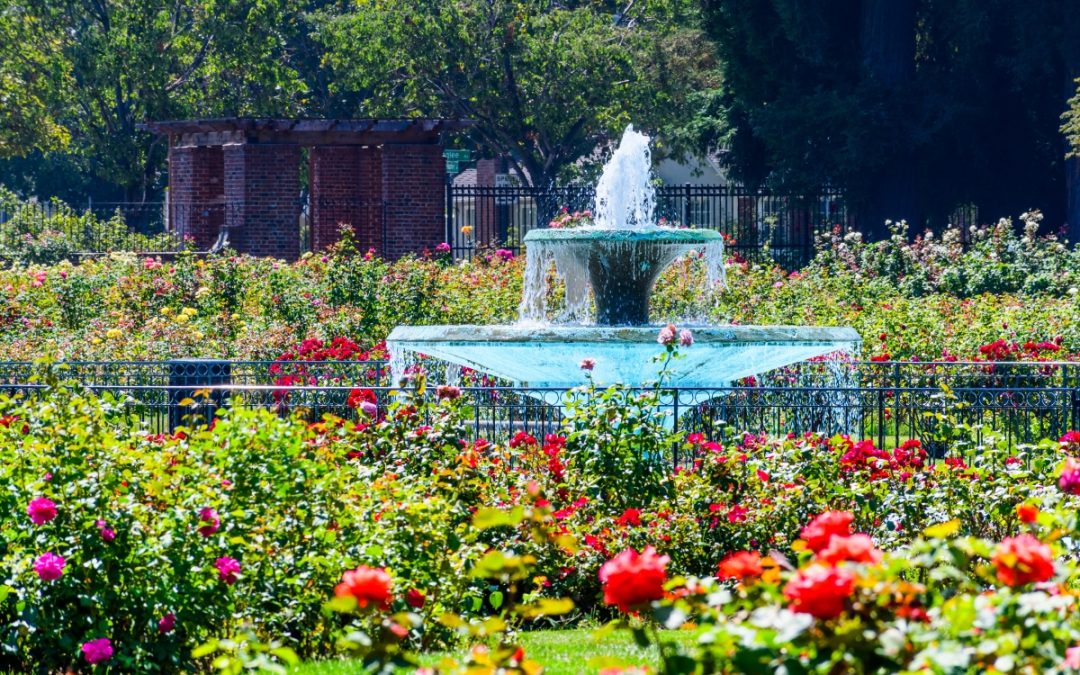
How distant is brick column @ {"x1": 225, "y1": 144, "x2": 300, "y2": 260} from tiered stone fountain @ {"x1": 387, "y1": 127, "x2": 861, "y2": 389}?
12.9 metres

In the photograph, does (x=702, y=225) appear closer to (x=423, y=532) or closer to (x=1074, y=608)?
(x=423, y=532)

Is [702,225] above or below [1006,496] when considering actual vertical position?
above

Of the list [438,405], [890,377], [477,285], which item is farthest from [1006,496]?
[477,285]

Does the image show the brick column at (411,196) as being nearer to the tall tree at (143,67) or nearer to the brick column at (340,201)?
the brick column at (340,201)

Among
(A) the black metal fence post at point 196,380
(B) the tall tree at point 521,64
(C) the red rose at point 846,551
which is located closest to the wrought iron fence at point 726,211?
(B) the tall tree at point 521,64

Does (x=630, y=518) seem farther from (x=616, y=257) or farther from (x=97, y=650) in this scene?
(x=616, y=257)

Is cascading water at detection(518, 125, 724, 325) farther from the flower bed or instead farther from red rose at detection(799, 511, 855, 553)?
red rose at detection(799, 511, 855, 553)

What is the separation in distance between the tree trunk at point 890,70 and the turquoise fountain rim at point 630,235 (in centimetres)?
1649

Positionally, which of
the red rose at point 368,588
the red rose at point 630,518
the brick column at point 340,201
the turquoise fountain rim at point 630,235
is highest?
the brick column at point 340,201

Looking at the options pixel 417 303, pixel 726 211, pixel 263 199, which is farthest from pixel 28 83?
pixel 417 303

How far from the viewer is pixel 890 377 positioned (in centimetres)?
1247

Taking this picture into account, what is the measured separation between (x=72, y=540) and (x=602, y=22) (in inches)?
1335

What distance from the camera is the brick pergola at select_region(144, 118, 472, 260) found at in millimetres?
23531

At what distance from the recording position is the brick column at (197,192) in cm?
2620
